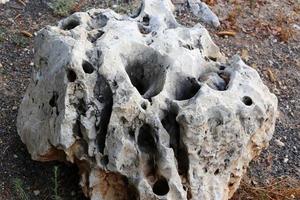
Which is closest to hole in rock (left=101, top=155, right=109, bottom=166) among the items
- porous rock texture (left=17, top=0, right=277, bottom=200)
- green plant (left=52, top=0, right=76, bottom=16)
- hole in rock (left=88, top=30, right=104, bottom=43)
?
porous rock texture (left=17, top=0, right=277, bottom=200)

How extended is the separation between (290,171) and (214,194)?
4.00 feet

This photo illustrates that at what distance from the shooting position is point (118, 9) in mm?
5938

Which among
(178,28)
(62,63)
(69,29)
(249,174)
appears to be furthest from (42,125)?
(249,174)

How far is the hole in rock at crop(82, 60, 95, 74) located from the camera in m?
3.89

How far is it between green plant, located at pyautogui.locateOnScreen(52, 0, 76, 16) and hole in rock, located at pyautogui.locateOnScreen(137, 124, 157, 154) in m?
2.45

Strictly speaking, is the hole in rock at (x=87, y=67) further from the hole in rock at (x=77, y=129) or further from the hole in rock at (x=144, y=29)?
the hole in rock at (x=144, y=29)

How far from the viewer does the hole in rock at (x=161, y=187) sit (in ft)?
12.0

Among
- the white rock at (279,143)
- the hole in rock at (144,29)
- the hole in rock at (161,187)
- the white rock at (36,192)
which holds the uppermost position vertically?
the hole in rock at (144,29)

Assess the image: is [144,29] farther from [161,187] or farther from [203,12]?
[203,12]

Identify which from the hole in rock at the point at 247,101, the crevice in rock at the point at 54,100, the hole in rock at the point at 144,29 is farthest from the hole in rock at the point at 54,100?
the hole in rock at the point at 247,101

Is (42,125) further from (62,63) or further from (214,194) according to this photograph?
(214,194)

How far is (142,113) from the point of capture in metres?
3.67

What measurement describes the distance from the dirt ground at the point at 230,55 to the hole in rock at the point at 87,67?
33.0 inches

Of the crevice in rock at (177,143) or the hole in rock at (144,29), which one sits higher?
the hole in rock at (144,29)
